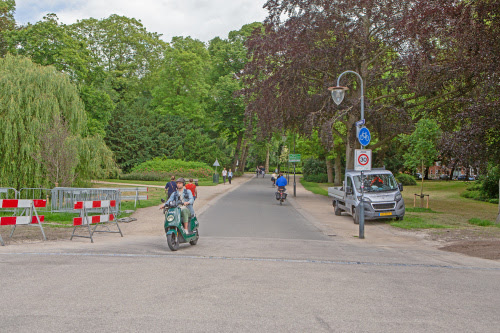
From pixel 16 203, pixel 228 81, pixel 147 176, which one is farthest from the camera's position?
pixel 228 81

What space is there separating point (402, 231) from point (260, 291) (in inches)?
406

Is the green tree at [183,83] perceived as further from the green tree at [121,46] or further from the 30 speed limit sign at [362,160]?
the 30 speed limit sign at [362,160]

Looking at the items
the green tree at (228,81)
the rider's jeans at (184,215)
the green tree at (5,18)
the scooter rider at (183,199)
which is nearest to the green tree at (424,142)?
the scooter rider at (183,199)

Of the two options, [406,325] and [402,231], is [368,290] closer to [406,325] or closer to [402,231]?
[406,325]

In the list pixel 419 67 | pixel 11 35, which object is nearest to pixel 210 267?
pixel 419 67

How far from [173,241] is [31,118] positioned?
14.0 metres

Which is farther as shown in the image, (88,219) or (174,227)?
(88,219)

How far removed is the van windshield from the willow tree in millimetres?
12725

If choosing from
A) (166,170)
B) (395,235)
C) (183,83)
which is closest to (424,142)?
(395,235)

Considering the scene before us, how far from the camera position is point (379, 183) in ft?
59.5

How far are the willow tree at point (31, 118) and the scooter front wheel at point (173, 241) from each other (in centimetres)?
1218

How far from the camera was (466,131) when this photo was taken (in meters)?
15.6

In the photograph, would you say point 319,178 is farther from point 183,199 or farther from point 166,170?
point 183,199

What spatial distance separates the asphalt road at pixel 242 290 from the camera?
15.4ft
